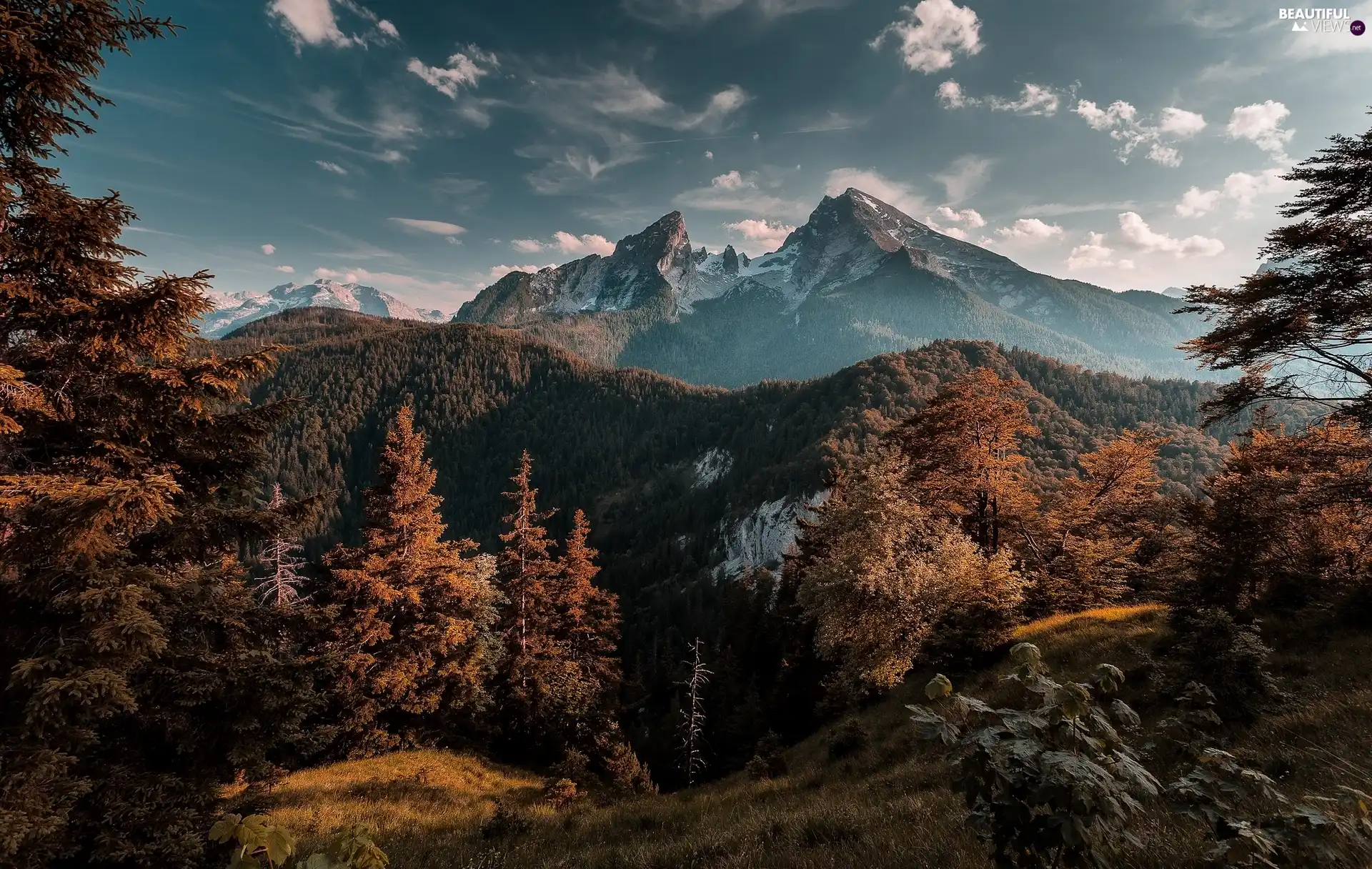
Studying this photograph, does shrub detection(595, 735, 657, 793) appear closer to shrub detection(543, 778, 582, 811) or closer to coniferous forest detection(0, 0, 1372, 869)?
coniferous forest detection(0, 0, 1372, 869)

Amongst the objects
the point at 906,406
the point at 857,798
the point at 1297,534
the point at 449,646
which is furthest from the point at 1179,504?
the point at 906,406

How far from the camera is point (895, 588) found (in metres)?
19.4

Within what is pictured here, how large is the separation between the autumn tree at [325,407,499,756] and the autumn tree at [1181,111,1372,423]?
84.2 feet

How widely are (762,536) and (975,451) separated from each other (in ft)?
425

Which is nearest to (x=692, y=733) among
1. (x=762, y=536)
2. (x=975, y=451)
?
(x=975, y=451)

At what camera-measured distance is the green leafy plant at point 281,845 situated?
240 cm

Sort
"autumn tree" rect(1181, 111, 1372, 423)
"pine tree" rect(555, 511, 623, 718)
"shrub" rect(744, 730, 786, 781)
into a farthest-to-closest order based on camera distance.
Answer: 1. "pine tree" rect(555, 511, 623, 718)
2. "shrub" rect(744, 730, 786, 781)
3. "autumn tree" rect(1181, 111, 1372, 423)

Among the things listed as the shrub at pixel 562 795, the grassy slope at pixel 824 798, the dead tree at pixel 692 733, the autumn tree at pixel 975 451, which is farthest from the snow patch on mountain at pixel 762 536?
the shrub at pixel 562 795

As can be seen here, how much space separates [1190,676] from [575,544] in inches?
976

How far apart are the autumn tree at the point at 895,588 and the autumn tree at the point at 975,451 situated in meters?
2.43

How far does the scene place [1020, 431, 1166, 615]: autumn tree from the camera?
2328 cm

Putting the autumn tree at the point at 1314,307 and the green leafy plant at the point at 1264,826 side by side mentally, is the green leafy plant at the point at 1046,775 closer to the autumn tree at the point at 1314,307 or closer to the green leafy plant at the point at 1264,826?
the green leafy plant at the point at 1264,826

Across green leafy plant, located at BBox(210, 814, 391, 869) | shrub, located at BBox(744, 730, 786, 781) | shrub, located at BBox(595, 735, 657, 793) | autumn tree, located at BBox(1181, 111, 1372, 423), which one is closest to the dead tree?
shrub, located at BBox(595, 735, 657, 793)

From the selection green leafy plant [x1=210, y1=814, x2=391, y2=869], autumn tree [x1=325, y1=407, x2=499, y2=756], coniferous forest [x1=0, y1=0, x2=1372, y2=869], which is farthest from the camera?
autumn tree [x1=325, y1=407, x2=499, y2=756]
